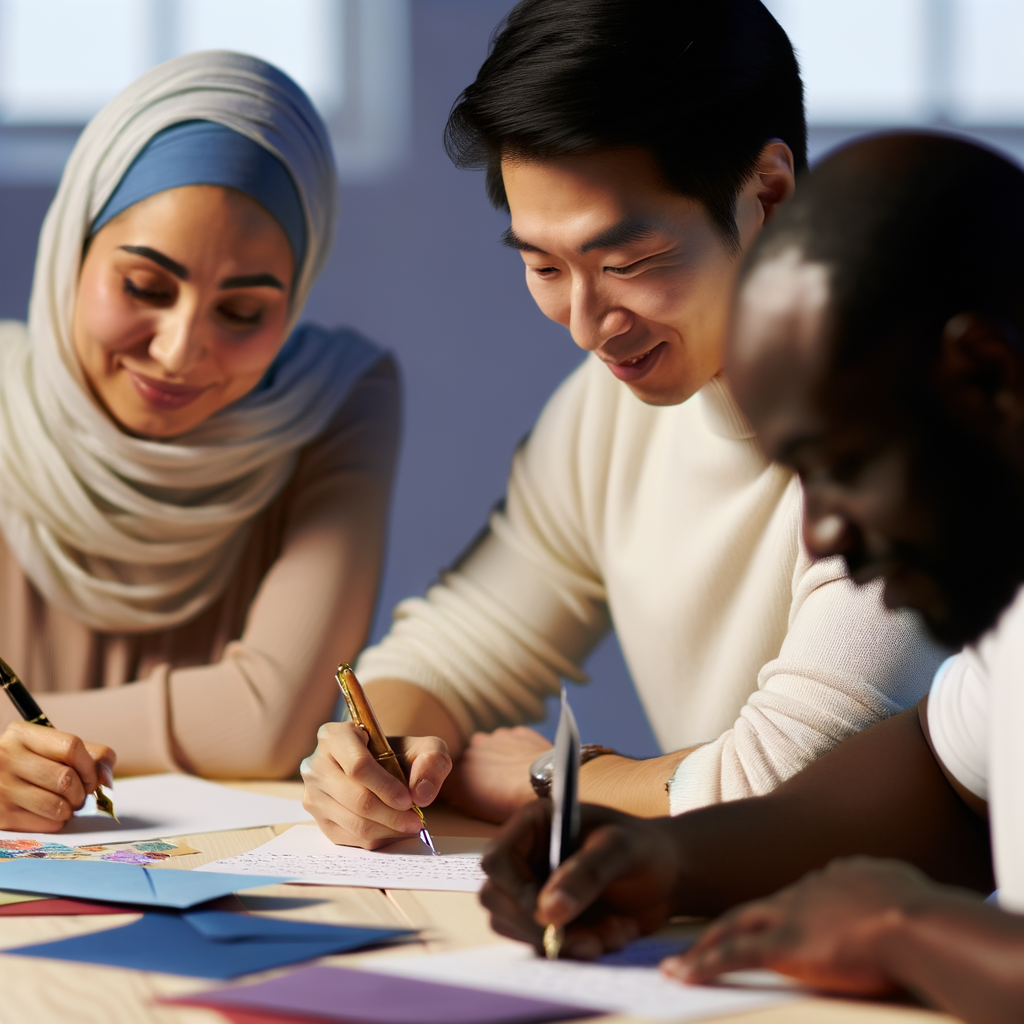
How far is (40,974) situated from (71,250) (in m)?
1.13

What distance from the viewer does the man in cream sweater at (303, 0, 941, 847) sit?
40.9 inches

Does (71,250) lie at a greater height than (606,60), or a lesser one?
lesser

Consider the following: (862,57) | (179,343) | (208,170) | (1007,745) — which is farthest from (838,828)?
(862,57)

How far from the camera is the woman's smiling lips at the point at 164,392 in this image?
1.54 meters

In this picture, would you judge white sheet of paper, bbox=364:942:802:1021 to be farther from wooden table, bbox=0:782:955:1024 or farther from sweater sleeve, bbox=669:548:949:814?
sweater sleeve, bbox=669:548:949:814

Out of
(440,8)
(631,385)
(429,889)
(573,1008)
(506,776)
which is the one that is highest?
(440,8)

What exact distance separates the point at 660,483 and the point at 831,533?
2.69 ft

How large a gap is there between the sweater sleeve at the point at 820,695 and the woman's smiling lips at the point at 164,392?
0.84 metres

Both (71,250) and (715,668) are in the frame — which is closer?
(715,668)

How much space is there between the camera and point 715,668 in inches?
51.8

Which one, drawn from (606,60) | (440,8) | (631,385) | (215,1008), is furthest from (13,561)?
(440,8)

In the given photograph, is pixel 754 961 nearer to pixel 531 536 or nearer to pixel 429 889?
pixel 429 889

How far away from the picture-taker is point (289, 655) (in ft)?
4.92

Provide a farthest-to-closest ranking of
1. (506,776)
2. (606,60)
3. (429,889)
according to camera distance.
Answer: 1. (506,776)
2. (606,60)
3. (429,889)
